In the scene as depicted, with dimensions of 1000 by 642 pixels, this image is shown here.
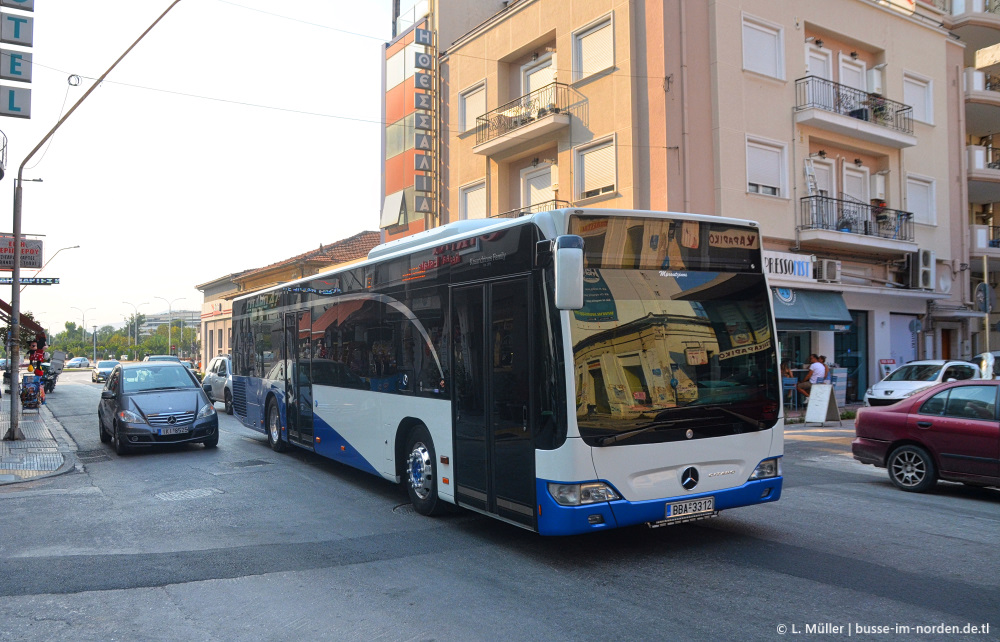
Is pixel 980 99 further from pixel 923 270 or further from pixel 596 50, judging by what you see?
pixel 596 50

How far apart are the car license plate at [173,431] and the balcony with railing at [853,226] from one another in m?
17.2

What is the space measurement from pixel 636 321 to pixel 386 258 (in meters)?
4.13

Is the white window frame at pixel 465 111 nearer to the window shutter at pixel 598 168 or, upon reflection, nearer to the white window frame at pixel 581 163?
the white window frame at pixel 581 163

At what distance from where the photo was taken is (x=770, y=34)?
22.3 m

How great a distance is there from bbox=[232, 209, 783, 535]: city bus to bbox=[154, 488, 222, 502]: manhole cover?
319 cm

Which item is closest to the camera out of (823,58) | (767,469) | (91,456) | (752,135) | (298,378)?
(767,469)

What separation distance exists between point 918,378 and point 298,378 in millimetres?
16480

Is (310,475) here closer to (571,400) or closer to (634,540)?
(634,540)

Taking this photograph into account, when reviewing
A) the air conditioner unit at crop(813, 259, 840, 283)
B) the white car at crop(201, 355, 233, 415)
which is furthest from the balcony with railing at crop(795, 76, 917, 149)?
the white car at crop(201, 355, 233, 415)

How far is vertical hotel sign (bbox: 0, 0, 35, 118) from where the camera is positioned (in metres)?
15.1

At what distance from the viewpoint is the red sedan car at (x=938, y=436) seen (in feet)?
29.8

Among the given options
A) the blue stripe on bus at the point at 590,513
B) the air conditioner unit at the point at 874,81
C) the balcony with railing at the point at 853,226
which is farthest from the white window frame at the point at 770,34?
the blue stripe on bus at the point at 590,513

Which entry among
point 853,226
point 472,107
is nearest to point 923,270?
Result: point 853,226

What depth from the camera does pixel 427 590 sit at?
5848 mm
